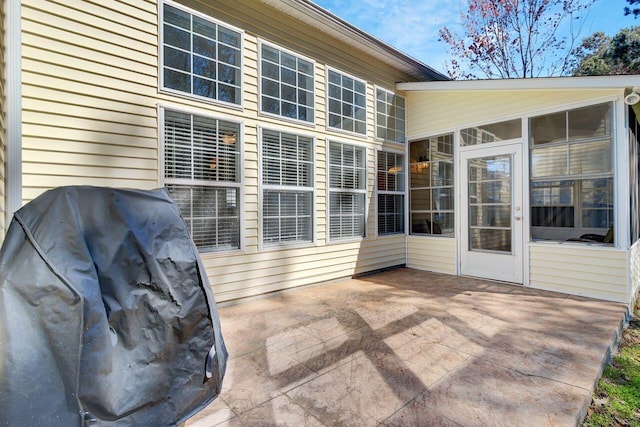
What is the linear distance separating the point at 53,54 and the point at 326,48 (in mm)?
3369

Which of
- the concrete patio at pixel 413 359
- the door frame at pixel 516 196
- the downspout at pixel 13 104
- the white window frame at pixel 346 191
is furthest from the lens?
the white window frame at pixel 346 191

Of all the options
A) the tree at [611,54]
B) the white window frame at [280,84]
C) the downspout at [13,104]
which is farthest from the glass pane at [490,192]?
the tree at [611,54]

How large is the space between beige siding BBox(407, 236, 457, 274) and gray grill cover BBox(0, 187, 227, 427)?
477 cm

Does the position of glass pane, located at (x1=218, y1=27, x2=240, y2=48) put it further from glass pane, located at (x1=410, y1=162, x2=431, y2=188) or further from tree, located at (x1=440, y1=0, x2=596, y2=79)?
tree, located at (x1=440, y1=0, x2=596, y2=79)

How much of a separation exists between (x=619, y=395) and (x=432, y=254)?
3545 millimetres

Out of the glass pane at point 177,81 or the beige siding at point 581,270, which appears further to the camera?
the beige siding at point 581,270

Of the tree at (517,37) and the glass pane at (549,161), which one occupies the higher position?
the tree at (517,37)

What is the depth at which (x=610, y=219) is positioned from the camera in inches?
164

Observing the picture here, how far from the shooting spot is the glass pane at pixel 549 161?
428 centimetres

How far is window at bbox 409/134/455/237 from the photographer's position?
5.45 metres

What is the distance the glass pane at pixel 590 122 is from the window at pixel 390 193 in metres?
2.58

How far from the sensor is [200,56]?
357cm

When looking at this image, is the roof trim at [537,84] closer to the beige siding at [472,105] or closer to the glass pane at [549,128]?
the beige siding at [472,105]

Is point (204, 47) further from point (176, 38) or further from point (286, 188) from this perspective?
point (286, 188)
